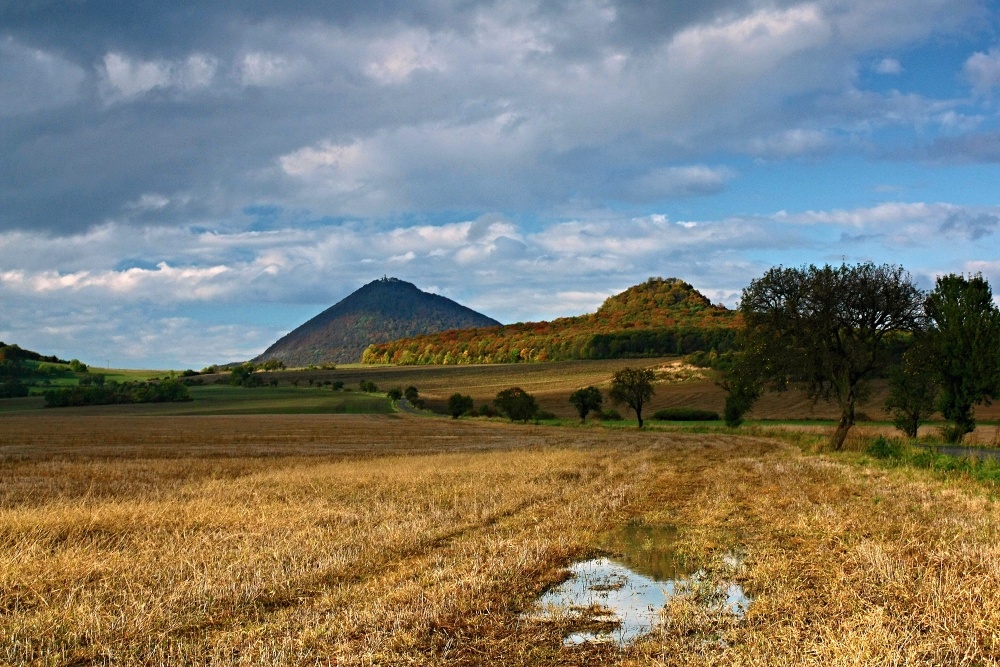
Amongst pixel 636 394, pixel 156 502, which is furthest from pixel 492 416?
pixel 156 502

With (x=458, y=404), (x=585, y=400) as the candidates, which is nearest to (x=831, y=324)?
(x=585, y=400)

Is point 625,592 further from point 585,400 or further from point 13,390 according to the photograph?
point 13,390

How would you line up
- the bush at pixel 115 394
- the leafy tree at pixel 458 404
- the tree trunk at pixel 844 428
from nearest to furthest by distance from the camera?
the tree trunk at pixel 844 428, the leafy tree at pixel 458 404, the bush at pixel 115 394

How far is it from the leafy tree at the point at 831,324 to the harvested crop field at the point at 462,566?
60.8 feet

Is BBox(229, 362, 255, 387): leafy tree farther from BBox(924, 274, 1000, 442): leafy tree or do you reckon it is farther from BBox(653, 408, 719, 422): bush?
BBox(924, 274, 1000, 442): leafy tree

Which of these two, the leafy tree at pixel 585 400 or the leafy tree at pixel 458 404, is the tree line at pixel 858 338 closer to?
the leafy tree at pixel 585 400

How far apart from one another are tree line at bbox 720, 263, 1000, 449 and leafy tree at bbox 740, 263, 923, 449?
56 mm

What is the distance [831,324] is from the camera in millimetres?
43625

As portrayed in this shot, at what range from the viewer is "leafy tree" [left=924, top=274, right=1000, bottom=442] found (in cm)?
4697

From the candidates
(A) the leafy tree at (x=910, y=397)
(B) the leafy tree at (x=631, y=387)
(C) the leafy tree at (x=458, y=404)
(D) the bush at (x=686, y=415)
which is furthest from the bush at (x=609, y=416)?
(A) the leafy tree at (x=910, y=397)

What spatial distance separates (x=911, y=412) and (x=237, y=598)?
5928cm

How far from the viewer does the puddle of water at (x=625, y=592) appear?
9.11m

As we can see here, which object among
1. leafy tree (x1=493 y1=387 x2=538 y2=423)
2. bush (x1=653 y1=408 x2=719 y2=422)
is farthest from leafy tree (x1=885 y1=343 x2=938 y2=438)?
leafy tree (x1=493 y1=387 x2=538 y2=423)

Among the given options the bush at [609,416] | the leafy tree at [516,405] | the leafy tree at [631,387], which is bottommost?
the bush at [609,416]
